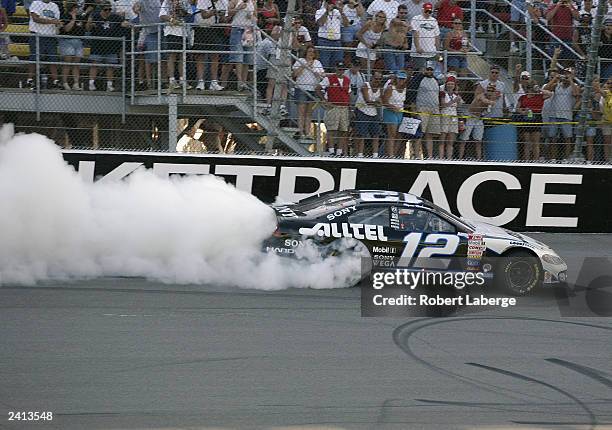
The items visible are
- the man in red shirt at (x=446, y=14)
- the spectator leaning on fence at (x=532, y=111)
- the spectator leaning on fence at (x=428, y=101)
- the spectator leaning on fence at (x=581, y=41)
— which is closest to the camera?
the spectator leaning on fence at (x=428, y=101)

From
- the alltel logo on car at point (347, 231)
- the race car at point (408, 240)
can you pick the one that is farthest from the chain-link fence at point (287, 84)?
the alltel logo on car at point (347, 231)

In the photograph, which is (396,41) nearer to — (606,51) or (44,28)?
(606,51)

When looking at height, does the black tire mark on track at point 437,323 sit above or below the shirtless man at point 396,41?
below

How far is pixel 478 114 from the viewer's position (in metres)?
14.5

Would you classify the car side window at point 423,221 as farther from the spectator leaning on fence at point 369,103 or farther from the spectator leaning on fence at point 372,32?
the spectator leaning on fence at point 372,32

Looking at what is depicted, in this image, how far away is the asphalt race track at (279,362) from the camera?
673 cm

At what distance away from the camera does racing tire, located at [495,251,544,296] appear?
11.2 m

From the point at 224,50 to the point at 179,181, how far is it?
3601mm

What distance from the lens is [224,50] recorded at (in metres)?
14.1

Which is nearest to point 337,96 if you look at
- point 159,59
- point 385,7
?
point 385,7

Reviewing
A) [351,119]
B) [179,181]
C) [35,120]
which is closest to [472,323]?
[179,181]

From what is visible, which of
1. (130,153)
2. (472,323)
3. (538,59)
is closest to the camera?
(472,323)

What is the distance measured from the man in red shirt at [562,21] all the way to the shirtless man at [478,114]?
1665 mm

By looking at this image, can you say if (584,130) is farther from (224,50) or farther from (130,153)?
(130,153)
